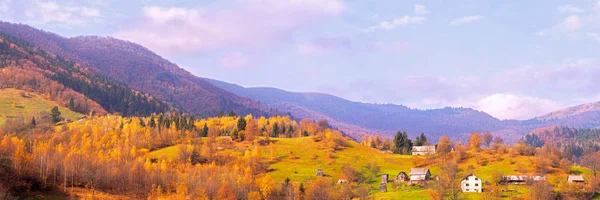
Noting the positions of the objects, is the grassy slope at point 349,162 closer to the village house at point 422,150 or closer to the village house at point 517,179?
the village house at point 517,179

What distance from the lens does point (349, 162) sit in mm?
159625

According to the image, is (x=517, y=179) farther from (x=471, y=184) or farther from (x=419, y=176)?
(x=419, y=176)

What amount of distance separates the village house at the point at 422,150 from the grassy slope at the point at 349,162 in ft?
50.1

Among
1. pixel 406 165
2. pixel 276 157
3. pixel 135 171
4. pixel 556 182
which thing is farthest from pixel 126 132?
Result: pixel 556 182

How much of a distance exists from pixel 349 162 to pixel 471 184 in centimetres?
4394

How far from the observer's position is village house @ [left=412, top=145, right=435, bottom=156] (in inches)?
7471

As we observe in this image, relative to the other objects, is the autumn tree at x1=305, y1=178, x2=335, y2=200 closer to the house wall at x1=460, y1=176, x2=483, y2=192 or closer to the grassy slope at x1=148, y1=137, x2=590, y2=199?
the grassy slope at x1=148, y1=137, x2=590, y2=199

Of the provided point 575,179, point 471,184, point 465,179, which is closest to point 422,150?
point 465,179

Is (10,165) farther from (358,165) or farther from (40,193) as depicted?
(358,165)

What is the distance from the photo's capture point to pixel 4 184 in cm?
9825

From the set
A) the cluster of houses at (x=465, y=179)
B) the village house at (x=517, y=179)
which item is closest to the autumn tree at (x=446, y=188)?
the cluster of houses at (x=465, y=179)

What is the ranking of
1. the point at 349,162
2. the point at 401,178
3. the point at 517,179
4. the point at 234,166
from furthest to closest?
1. the point at 349,162
2. the point at 234,166
3. the point at 401,178
4. the point at 517,179

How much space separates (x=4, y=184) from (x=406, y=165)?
105 m

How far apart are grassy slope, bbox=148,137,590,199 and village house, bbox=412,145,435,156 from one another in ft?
50.1
